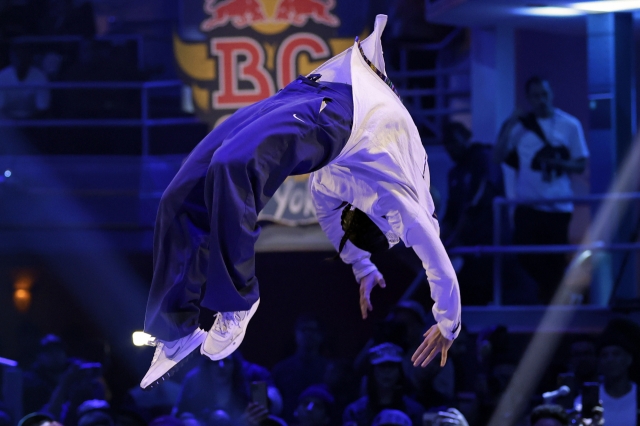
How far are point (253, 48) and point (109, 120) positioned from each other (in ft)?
3.90

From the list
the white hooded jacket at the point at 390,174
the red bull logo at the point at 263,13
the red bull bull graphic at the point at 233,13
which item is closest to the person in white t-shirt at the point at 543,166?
the red bull logo at the point at 263,13

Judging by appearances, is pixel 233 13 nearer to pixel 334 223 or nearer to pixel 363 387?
pixel 363 387

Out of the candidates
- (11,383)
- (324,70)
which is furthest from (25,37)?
(324,70)

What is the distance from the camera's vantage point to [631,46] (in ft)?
19.0

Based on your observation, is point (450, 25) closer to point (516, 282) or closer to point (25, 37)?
Result: point (516, 282)

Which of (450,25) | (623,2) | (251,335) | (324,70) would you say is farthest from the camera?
(450,25)

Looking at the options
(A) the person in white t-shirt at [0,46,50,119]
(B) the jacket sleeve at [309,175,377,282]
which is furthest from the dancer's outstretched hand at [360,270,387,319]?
(A) the person in white t-shirt at [0,46,50,119]

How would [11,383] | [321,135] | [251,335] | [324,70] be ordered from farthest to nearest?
1. [251,335]
2. [11,383]
3. [324,70]
4. [321,135]

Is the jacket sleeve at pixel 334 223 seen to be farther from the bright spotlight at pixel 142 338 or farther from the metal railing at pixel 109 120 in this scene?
the metal railing at pixel 109 120

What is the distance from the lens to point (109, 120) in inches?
268

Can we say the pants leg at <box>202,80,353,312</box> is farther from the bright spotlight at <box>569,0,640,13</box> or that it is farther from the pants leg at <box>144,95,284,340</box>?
the bright spotlight at <box>569,0,640,13</box>

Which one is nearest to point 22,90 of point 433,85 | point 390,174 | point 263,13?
point 263,13

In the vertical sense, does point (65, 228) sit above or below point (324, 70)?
Result: below

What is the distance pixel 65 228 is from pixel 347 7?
258 cm
